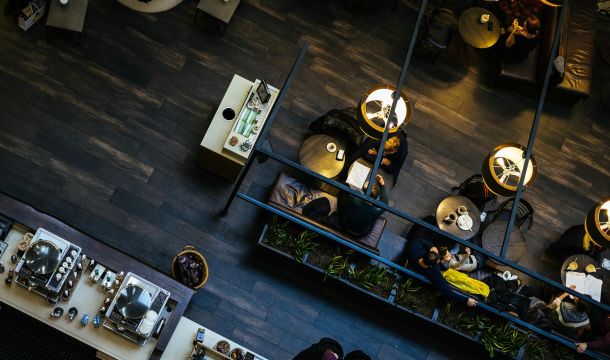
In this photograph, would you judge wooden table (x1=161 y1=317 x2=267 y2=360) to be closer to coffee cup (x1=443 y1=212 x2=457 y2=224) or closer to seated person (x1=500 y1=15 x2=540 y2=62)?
coffee cup (x1=443 y1=212 x2=457 y2=224)

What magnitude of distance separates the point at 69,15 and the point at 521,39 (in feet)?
20.9

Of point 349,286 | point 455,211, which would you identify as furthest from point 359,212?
point 455,211

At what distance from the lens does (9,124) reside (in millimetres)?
8086

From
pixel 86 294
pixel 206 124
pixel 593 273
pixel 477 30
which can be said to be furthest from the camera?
pixel 477 30

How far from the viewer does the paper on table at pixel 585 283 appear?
8.22 m

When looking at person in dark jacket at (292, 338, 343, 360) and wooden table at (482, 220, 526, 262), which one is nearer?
person in dark jacket at (292, 338, 343, 360)

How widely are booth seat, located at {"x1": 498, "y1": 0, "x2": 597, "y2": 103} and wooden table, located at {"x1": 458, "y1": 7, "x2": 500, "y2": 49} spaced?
19.0 inches

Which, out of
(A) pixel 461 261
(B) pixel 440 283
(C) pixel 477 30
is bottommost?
(B) pixel 440 283

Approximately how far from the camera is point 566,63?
31.7 ft

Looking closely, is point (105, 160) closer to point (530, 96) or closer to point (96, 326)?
point (96, 326)

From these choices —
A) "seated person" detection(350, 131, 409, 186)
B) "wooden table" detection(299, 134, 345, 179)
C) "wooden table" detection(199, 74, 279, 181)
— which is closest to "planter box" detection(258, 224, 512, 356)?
"wooden table" detection(199, 74, 279, 181)

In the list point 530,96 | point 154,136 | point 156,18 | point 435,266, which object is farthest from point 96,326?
point 530,96

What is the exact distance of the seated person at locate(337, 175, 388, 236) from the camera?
24.8 ft

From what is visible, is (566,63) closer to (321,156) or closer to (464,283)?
Result: (464,283)
